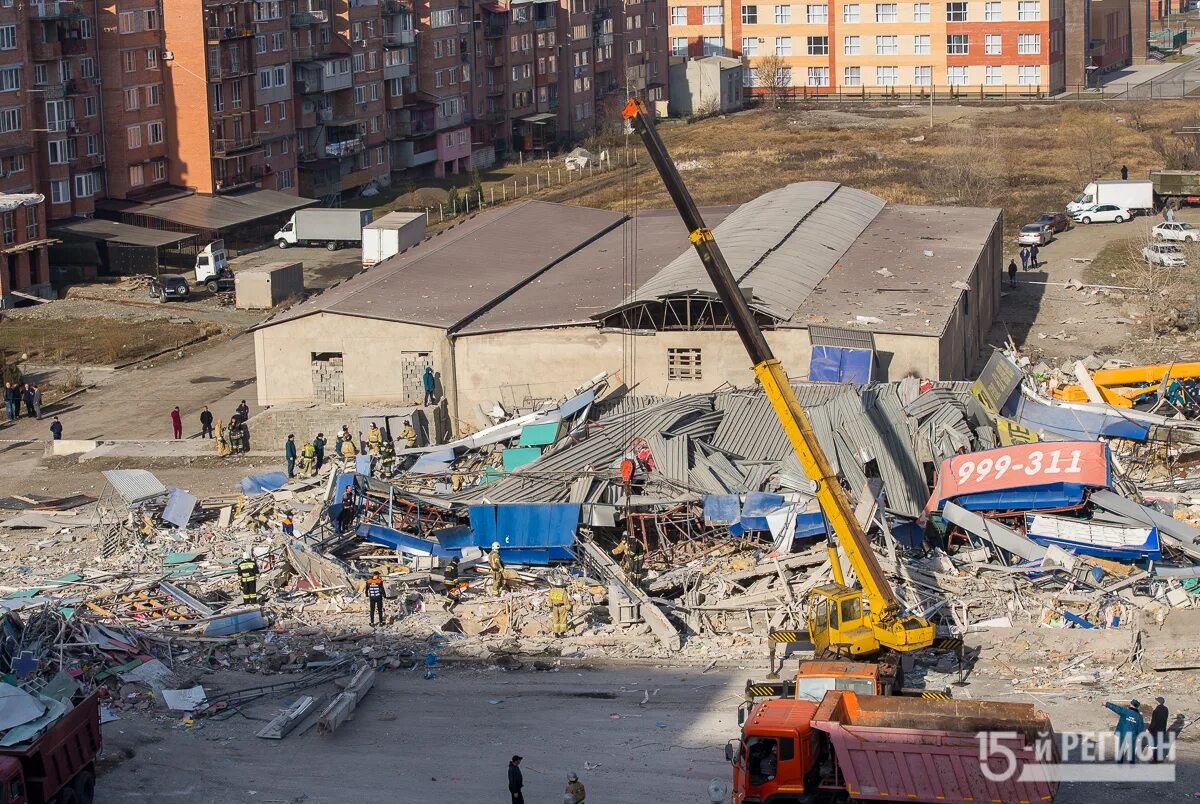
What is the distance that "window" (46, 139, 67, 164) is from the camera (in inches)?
2459

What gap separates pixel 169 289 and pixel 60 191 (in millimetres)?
8463

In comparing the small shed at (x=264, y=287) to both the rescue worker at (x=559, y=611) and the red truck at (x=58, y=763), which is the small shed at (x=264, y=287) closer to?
the rescue worker at (x=559, y=611)

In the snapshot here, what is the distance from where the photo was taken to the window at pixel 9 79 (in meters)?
59.1

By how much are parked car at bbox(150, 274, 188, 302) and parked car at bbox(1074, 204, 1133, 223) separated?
3447 centimetres

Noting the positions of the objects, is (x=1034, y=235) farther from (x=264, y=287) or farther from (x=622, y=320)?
(x=264, y=287)

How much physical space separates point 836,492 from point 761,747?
216 inches

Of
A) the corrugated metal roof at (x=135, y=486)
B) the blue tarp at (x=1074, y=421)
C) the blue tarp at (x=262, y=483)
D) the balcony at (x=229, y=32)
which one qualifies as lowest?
the blue tarp at (x=262, y=483)

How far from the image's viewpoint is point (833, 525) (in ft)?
77.8

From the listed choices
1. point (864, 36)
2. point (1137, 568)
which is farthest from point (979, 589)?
point (864, 36)

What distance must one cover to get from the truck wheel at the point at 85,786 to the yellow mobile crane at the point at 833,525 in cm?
1004

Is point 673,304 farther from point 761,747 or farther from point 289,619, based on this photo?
point 761,747

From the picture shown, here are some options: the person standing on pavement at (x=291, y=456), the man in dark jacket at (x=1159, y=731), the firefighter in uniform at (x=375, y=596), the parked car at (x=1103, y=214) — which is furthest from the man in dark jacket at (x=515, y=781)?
the parked car at (x=1103, y=214)

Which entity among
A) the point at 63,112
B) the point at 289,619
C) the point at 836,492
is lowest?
the point at 289,619

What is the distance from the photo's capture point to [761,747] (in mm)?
19031
